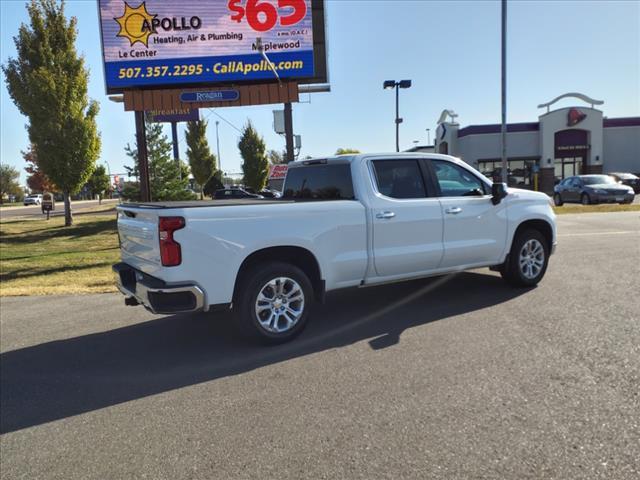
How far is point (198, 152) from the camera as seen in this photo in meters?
40.1

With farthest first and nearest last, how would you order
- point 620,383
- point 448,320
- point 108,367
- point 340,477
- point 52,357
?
point 448,320
point 52,357
point 108,367
point 620,383
point 340,477

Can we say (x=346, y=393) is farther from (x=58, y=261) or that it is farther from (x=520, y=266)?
(x=58, y=261)

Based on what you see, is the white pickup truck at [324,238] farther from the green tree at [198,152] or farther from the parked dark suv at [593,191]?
the green tree at [198,152]

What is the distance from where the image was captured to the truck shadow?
3.89 metres

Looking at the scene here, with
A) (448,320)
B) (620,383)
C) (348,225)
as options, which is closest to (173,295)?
(348,225)

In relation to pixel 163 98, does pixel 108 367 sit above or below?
below

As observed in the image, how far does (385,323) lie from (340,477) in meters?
2.81

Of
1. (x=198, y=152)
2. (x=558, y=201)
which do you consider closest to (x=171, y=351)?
(x=558, y=201)

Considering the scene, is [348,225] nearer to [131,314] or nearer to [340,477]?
[340,477]

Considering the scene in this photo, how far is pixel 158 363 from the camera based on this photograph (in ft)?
14.9

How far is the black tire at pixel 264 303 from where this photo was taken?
458 cm

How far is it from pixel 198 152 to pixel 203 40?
27440 mm

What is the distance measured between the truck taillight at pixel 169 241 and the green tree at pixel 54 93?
55.8ft

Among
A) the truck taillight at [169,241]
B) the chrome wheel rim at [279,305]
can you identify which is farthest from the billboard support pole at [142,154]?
the truck taillight at [169,241]
